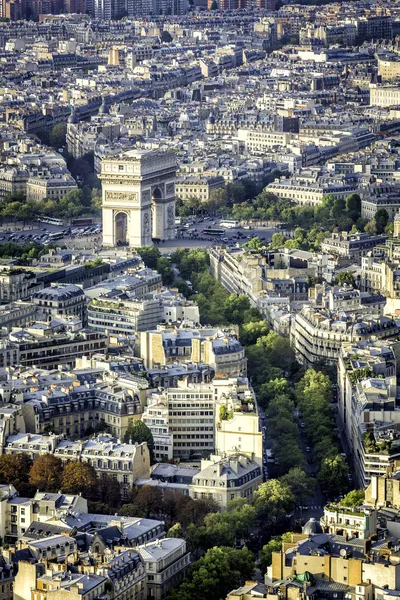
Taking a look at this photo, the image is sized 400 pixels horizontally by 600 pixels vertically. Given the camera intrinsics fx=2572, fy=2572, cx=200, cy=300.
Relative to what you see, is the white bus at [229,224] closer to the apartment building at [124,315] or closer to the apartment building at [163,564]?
the apartment building at [124,315]

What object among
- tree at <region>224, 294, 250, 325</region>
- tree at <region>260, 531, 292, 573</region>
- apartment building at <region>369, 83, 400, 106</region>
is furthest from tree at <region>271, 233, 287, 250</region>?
apartment building at <region>369, 83, 400, 106</region>

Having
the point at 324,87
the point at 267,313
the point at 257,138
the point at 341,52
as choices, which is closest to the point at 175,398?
the point at 267,313

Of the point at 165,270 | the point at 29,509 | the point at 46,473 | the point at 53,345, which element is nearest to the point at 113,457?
the point at 46,473

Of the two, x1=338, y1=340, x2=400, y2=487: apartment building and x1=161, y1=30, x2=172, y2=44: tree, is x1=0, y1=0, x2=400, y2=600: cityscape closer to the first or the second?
x1=338, y1=340, x2=400, y2=487: apartment building

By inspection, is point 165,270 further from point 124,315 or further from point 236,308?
point 124,315

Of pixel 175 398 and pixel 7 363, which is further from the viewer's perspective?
pixel 7 363

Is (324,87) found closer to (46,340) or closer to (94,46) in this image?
(94,46)
